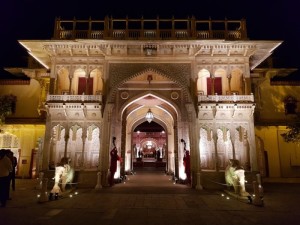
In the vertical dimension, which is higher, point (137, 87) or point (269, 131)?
point (137, 87)

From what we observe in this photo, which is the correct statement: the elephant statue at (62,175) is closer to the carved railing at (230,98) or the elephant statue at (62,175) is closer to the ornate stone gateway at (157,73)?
the ornate stone gateway at (157,73)

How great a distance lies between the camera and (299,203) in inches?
352

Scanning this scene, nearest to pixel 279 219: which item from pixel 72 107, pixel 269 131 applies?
pixel 72 107

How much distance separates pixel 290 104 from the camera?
1883 cm

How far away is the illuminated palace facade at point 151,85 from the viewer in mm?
13406

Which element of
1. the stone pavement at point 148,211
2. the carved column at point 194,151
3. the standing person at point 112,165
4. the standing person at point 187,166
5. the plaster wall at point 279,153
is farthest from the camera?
the plaster wall at point 279,153

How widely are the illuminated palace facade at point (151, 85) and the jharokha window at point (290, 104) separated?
5.51 m

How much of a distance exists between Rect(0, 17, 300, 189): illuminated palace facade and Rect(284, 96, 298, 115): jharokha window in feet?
18.1

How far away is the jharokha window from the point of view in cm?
1869

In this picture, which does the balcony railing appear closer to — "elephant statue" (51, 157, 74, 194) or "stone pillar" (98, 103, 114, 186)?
"stone pillar" (98, 103, 114, 186)

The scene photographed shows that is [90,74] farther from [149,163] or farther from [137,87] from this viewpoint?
[149,163]

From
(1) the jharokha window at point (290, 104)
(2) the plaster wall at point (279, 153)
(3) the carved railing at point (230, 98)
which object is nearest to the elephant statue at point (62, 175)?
(3) the carved railing at point (230, 98)

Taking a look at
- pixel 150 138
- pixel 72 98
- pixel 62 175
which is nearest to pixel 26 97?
pixel 72 98

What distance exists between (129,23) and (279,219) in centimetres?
1248
